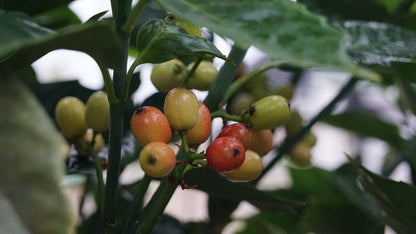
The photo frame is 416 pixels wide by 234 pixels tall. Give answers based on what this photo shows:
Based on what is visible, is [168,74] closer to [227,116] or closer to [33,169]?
[227,116]

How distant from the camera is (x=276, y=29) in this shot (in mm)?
184

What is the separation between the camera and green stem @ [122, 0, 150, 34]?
225 mm

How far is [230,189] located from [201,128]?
97mm

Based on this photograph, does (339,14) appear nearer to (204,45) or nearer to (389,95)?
(204,45)

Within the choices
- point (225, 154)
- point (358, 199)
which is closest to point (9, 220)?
point (225, 154)

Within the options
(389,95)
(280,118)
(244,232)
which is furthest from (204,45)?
(389,95)

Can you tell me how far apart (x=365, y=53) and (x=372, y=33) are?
0.12 ft

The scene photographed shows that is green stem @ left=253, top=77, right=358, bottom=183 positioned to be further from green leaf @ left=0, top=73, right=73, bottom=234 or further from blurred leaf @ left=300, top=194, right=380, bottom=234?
green leaf @ left=0, top=73, right=73, bottom=234

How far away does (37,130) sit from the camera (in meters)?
0.17

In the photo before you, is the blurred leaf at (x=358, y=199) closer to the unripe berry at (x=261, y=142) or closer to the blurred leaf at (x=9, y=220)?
the unripe berry at (x=261, y=142)

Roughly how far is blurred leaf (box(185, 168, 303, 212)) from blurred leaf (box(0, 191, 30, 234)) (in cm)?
19

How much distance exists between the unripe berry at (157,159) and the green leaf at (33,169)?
91mm

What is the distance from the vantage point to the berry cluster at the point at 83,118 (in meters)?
0.34

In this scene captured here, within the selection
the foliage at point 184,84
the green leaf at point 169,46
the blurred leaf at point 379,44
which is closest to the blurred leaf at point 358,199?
the foliage at point 184,84
